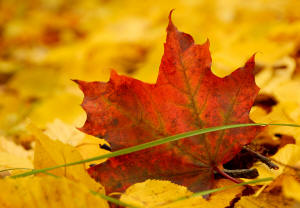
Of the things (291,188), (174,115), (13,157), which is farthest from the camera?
(13,157)

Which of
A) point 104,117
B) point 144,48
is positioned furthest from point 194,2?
point 104,117

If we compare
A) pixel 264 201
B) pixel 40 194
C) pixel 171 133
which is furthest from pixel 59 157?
pixel 264 201

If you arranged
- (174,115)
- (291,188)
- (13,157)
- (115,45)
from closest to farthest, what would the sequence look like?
(291,188) → (174,115) → (13,157) → (115,45)

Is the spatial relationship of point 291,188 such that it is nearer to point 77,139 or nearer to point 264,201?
point 264,201

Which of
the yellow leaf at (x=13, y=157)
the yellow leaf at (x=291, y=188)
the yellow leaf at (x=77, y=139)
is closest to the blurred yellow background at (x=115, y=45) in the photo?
the yellow leaf at (x=77, y=139)

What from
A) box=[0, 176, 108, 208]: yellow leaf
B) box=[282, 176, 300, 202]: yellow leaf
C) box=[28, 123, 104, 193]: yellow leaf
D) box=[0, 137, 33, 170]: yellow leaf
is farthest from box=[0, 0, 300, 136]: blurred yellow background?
box=[282, 176, 300, 202]: yellow leaf

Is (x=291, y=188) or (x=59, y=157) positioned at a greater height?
(x=59, y=157)
